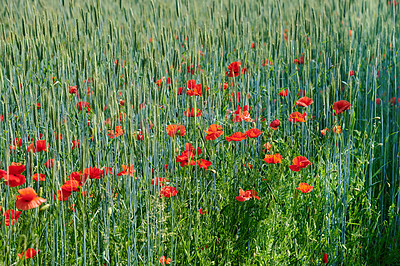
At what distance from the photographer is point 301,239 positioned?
1612mm

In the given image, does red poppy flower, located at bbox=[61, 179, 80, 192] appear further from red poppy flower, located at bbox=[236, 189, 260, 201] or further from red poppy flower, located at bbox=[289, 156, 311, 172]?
red poppy flower, located at bbox=[289, 156, 311, 172]

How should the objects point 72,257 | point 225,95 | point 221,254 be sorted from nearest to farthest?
point 72,257, point 221,254, point 225,95

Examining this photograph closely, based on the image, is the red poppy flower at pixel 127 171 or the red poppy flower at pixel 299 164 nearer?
the red poppy flower at pixel 127 171

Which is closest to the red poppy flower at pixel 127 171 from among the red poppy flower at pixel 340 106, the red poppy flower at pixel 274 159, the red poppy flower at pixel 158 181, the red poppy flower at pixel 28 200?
the red poppy flower at pixel 158 181

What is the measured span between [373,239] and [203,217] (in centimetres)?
75

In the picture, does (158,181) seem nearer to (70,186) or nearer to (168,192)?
(168,192)

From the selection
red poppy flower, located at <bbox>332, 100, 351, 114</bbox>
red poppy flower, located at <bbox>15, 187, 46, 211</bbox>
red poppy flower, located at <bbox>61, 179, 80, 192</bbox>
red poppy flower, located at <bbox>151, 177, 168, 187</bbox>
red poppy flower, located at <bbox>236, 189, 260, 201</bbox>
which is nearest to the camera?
red poppy flower, located at <bbox>15, 187, 46, 211</bbox>

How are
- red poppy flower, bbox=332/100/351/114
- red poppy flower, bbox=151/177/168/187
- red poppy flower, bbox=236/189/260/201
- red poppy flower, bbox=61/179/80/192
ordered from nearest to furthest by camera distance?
red poppy flower, bbox=61/179/80/192 < red poppy flower, bbox=151/177/168/187 < red poppy flower, bbox=236/189/260/201 < red poppy flower, bbox=332/100/351/114

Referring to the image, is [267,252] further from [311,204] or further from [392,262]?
[392,262]

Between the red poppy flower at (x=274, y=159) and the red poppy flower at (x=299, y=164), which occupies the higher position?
the red poppy flower at (x=274, y=159)

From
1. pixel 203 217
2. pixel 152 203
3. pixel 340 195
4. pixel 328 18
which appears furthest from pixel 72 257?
pixel 328 18

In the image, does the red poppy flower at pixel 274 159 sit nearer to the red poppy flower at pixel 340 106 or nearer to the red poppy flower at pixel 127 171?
the red poppy flower at pixel 340 106

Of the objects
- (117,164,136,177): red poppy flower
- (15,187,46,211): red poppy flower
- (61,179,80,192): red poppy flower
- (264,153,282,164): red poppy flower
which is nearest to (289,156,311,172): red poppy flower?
(264,153,282,164): red poppy flower

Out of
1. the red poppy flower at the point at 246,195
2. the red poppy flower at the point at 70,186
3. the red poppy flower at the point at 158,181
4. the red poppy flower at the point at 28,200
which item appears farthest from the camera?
the red poppy flower at the point at 246,195
